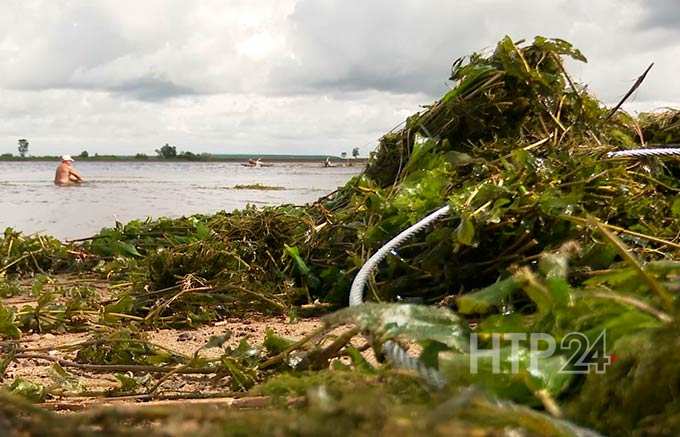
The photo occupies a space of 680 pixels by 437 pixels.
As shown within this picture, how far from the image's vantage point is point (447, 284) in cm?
291

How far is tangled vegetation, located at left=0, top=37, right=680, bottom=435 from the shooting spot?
0.89 meters

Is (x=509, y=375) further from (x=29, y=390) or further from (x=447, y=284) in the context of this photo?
(x=447, y=284)

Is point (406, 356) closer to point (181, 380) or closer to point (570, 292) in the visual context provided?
point (570, 292)

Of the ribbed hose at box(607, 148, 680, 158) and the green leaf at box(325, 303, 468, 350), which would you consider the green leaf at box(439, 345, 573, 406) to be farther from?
the ribbed hose at box(607, 148, 680, 158)

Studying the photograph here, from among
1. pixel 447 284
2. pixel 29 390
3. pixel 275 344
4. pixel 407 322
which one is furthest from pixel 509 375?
pixel 447 284

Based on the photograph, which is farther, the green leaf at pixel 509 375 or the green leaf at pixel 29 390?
the green leaf at pixel 29 390

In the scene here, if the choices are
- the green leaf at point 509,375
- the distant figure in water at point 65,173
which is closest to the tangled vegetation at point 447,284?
the green leaf at point 509,375

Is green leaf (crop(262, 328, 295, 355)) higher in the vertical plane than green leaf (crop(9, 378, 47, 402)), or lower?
higher

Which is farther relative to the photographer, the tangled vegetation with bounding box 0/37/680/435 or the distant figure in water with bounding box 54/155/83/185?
the distant figure in water with bounding box 54/155/83/185

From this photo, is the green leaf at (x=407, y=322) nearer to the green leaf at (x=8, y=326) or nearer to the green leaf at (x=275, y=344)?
the green leaf at (x=275, y=344)

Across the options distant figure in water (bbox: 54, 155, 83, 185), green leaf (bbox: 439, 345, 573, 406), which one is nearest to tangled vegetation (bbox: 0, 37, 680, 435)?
green leaf (bbox: 439, 345, 573, 406)

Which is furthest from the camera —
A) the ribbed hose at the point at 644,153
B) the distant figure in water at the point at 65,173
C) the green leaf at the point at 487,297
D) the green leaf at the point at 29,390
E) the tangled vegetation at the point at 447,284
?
the distant figure in water at the point at 65,173

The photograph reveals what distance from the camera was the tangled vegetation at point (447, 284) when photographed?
89 cm

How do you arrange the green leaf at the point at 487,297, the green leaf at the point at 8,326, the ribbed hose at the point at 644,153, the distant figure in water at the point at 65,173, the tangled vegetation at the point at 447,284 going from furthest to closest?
the distant figure in water at the point at 65,173 → the ribbed hose at the point at 644,153 → the green leaf at the point at 8,326 → the green leaf at the point at 487,297 → the tangled vegetation at the point at 447,284
